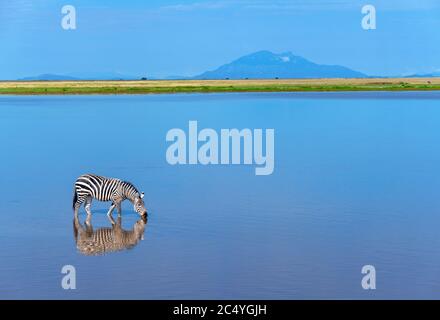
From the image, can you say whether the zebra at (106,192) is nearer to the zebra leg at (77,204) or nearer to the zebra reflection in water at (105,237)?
the zebra leg at (77,204)

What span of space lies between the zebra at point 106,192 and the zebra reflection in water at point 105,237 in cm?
30

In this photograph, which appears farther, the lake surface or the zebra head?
the zebra head

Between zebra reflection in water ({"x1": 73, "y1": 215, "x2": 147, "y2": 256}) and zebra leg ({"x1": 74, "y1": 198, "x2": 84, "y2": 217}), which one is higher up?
zebra leg ({"x1": 74, "y1": 198, "x2": 84, "y2": 217})

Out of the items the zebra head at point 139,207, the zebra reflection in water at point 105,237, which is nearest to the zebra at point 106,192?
the zebra head at point 139,207

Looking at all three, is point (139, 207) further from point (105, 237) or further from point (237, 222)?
point (237, 222)

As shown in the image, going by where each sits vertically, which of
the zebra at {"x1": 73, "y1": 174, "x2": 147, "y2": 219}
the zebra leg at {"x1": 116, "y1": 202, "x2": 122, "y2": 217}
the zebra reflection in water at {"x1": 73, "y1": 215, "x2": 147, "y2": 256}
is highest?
the zebra at {"x1": 73, "y1": 174, "x2": 147, "y2": 219}

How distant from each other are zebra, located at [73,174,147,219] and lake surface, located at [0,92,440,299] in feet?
1.10

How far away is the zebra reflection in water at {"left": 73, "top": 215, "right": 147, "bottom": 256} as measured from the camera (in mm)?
15680

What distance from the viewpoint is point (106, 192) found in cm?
1811

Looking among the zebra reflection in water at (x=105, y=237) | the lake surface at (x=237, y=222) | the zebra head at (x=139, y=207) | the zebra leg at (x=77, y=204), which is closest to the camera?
the lake surface at (x=237, y=222)

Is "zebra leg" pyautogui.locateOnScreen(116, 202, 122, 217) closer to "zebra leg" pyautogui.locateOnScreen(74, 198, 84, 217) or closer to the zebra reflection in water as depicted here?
the zebra reflection in water

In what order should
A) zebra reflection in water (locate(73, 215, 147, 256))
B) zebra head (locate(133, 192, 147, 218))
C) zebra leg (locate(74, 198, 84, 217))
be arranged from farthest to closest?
zebra leg (locate(74, 198, 84, 217)) < zebra head (locate(133, 192, 147, 218)) < zebra reflection in water (locate(73, 215, 147, 256))

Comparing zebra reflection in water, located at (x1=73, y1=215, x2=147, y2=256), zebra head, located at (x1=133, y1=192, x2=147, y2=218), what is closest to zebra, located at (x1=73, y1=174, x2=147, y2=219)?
zebra head, located at (x1=133, y1=192, x2=147, y2=218)

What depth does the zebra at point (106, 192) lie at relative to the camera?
59.2 feet
